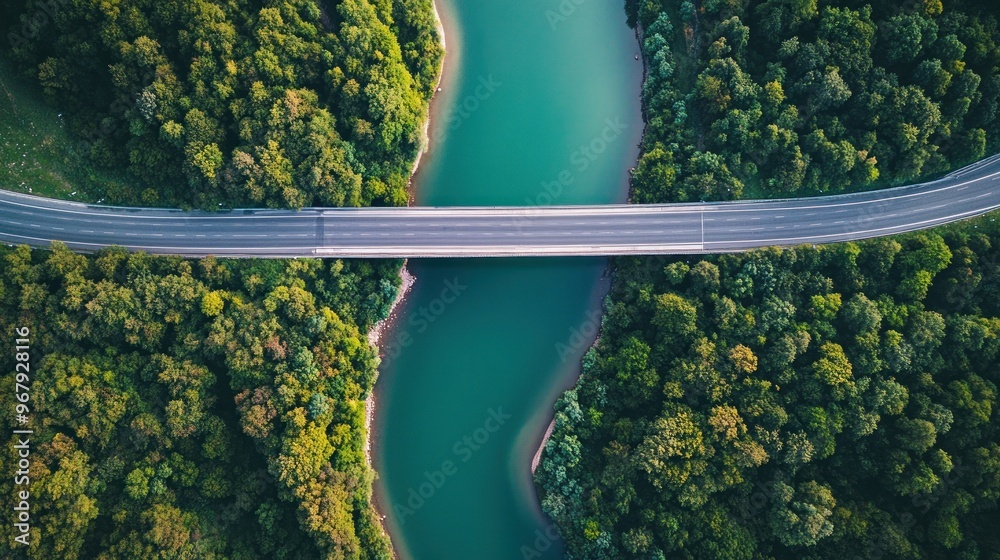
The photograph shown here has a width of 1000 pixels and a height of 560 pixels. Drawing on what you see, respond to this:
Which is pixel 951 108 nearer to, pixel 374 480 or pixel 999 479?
pixel 999 479

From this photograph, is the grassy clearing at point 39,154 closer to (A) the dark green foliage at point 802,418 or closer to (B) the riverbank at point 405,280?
(B) the riverbank at point 405,280

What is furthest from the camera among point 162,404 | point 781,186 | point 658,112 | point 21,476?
point 658,112

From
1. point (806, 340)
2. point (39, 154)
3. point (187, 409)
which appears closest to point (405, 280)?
point (187, 409)

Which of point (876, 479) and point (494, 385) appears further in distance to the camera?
point (494, 385)

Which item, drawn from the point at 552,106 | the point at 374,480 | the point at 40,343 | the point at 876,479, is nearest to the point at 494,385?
the point at 374,480

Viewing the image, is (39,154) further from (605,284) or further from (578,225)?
(605,284)

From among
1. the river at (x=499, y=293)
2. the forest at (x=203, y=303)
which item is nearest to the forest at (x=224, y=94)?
the forest at (x=203, y=303)
